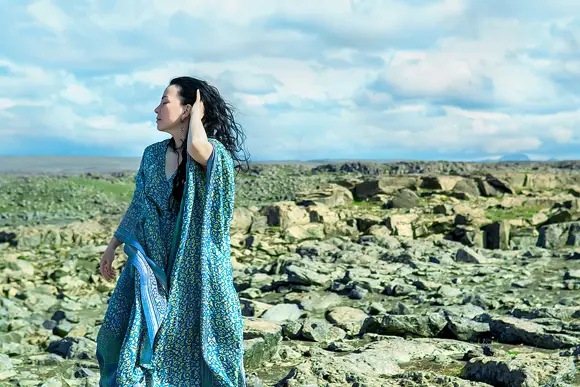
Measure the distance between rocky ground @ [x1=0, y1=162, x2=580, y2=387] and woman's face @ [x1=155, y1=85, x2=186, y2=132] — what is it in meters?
1.93

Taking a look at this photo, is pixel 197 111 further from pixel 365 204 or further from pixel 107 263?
pixel 365 204

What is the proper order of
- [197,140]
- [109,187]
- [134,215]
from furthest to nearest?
[109,187]
[134,215]
[197,140]

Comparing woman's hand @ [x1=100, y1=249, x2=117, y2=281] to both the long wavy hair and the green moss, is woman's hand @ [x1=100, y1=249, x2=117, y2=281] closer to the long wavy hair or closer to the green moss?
the long wavy hair

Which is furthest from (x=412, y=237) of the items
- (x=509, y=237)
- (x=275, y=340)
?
(x=275, y=340)

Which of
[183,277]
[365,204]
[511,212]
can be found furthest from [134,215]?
[365,204]

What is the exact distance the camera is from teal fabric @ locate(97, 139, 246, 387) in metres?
4.39

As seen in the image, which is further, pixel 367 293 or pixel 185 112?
pixel 367 293

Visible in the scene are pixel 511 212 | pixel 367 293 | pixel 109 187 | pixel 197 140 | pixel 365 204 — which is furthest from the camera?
pixel 109 187

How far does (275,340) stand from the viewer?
6.79 metres

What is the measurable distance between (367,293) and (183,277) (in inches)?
271

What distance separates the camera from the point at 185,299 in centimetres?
449

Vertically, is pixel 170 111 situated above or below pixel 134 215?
above

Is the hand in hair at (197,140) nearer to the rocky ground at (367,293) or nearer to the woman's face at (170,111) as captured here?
the woman's face at (170,111)

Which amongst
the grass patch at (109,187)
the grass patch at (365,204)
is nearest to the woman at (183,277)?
the grass patch at (365,204)
